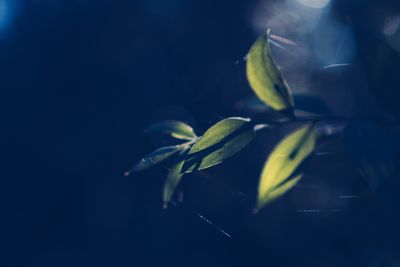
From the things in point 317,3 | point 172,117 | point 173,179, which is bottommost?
point 172,117

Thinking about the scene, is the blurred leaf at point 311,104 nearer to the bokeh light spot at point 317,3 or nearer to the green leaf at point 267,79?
the green leaf at point 267,79

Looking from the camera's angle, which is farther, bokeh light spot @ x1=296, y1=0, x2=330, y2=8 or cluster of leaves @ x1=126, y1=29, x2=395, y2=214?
bokeh light spot @ x1=296, y1=0, x2=330, y2=8

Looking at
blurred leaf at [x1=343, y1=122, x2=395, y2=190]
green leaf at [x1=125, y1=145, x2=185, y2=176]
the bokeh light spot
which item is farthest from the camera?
the bokeh light spot

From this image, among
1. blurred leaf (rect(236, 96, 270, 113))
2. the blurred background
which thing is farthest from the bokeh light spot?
blurred leaf (rect(236, 96, 270, 113))

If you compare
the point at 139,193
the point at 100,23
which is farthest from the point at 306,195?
the point at 100,23

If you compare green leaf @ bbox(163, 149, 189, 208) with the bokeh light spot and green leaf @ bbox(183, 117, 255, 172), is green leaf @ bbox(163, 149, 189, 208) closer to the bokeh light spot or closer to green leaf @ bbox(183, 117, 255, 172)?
green leaf @ bbox(183, 117, 255, 172)

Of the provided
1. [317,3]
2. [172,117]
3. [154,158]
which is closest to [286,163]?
[154,158]

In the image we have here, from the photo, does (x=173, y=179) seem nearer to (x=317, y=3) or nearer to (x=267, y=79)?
(x=267, y=79)

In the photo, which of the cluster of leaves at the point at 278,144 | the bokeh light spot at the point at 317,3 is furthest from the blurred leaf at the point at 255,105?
the bokeh light spot at the point at 317,3

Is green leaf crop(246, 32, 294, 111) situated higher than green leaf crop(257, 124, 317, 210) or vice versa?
green leaf crop(246, 32, 294, 111)
